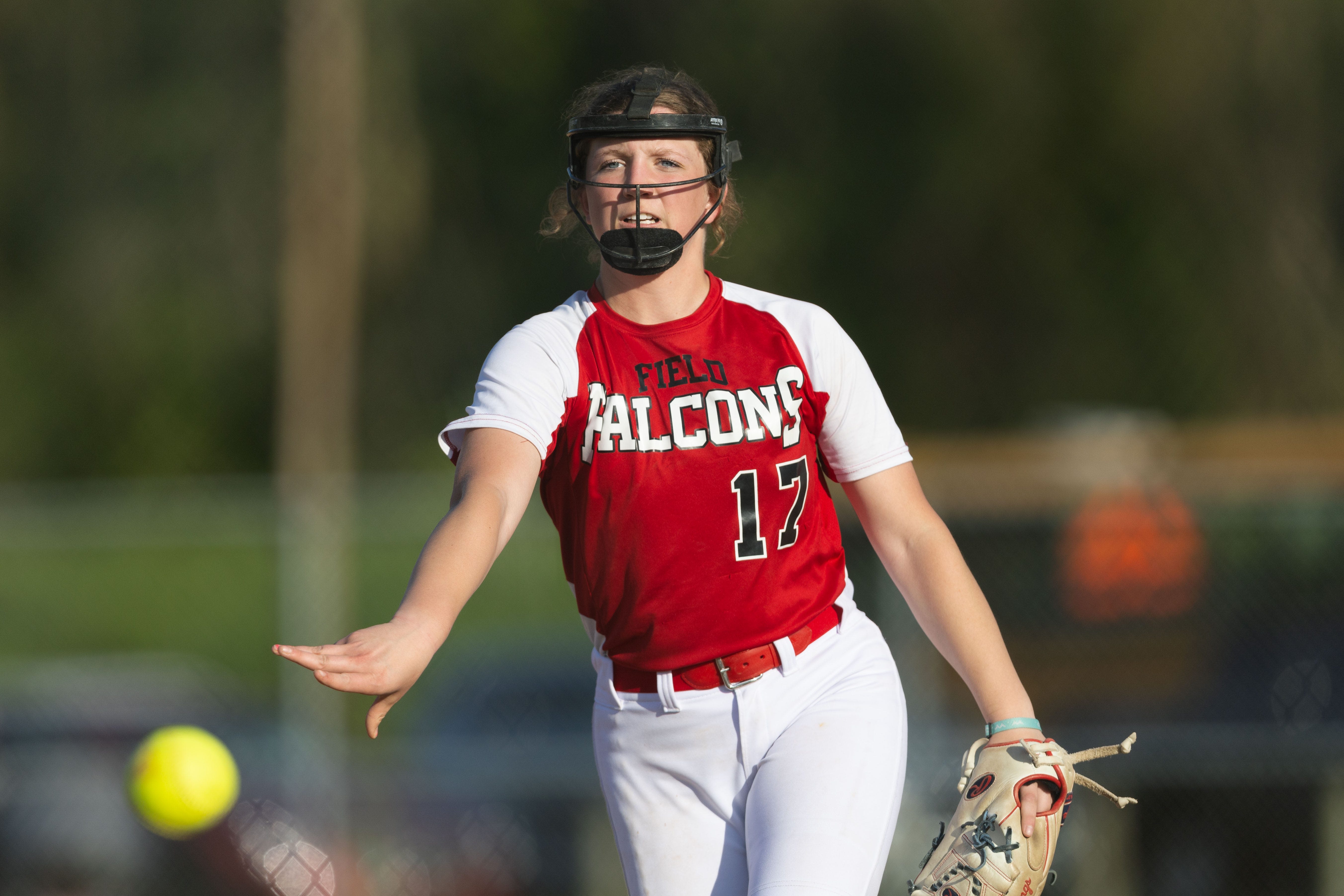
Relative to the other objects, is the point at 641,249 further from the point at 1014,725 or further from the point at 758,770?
the point at 1014,725

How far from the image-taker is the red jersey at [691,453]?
9.06 feet

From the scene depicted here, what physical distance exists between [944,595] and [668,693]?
1.96ft

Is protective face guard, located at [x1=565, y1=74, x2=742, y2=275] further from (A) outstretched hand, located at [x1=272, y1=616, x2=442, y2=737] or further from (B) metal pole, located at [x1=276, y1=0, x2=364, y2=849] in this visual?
(B) metal pole, located at [x1=276, y1=0, x2=364, y2=849]

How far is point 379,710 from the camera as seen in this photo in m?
2.21

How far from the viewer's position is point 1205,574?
6.46 meters

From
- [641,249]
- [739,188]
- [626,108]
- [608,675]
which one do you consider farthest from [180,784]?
[739,188]

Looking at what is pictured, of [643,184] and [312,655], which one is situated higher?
[643,184]

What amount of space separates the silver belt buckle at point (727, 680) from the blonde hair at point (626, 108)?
90 centimetres

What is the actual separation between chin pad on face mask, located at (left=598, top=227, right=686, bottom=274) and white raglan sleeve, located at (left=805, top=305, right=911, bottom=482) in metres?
0.33

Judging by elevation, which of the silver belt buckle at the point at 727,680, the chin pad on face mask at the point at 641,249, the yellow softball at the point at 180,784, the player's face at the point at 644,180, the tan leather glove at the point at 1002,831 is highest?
the player's face at the point at 644,180

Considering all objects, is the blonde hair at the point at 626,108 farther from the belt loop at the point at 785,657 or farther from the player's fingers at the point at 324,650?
the player's fingers at the point at 324,650

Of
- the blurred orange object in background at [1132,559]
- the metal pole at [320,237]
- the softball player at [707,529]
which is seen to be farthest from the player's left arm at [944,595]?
the metal pole at [320,237]

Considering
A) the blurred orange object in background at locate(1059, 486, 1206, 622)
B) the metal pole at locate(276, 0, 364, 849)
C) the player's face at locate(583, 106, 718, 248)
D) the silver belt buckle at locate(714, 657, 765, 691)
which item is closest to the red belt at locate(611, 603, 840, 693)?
the silver belt buckle at locate(714, 657, 765, 691)

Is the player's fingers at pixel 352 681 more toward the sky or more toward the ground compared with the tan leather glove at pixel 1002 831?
more toward the sky
